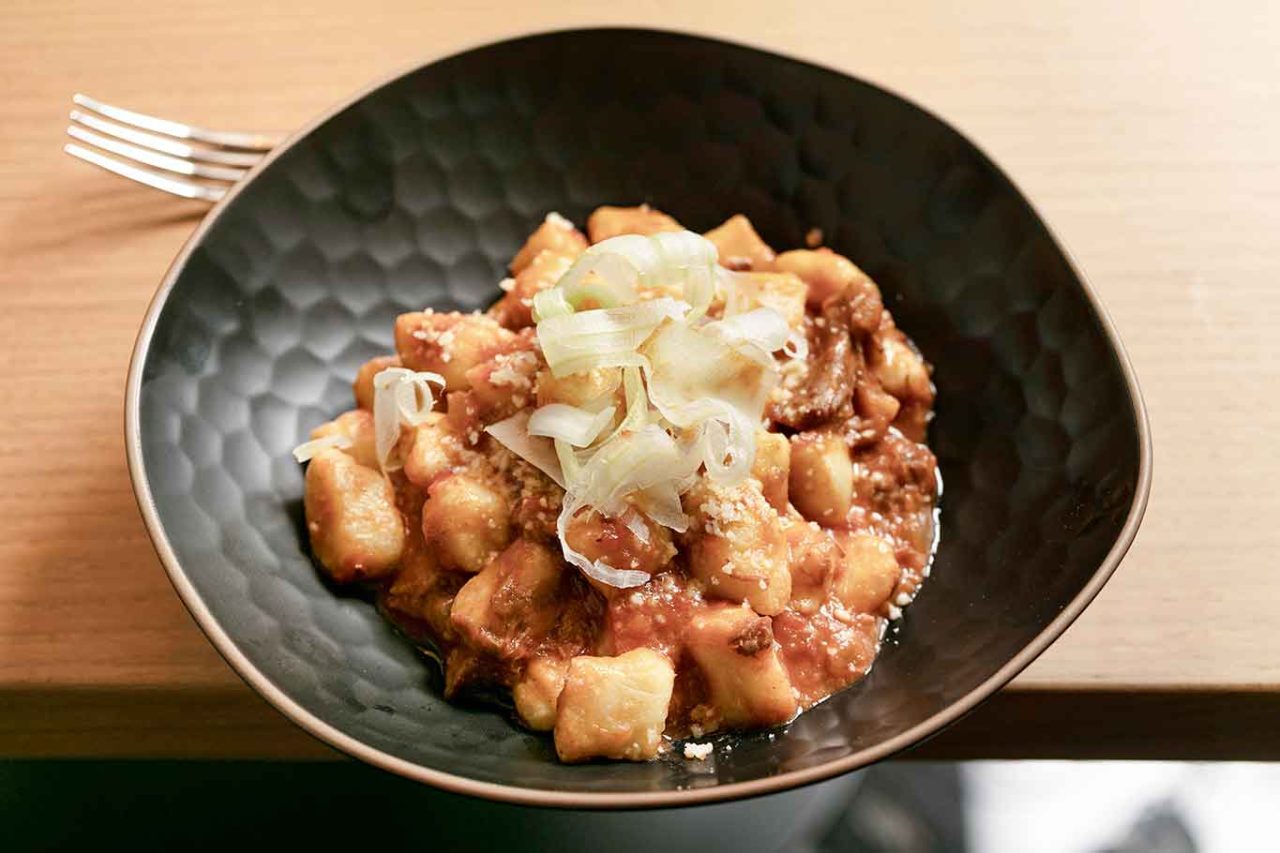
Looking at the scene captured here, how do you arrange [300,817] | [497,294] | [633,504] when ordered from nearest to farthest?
1. [633,504]
2. [300,817]
3. [497,294]

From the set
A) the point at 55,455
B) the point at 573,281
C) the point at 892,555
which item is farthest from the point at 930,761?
the point at 55,455

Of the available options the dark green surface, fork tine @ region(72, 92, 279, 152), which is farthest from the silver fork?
the dark green surface

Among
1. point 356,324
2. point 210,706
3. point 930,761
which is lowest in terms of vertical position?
point 930,761

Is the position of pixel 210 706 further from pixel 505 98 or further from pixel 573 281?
pixel 505 98

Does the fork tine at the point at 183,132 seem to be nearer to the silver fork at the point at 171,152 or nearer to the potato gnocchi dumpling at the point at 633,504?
the silver fork at the point at 171,152

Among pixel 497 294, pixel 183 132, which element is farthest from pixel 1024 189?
pixel 183 132

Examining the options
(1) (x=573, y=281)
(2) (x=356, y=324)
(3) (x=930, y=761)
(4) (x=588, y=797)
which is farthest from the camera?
(2) (x=356, y=324)

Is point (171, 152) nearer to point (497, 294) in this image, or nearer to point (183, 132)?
point (183, 132)
